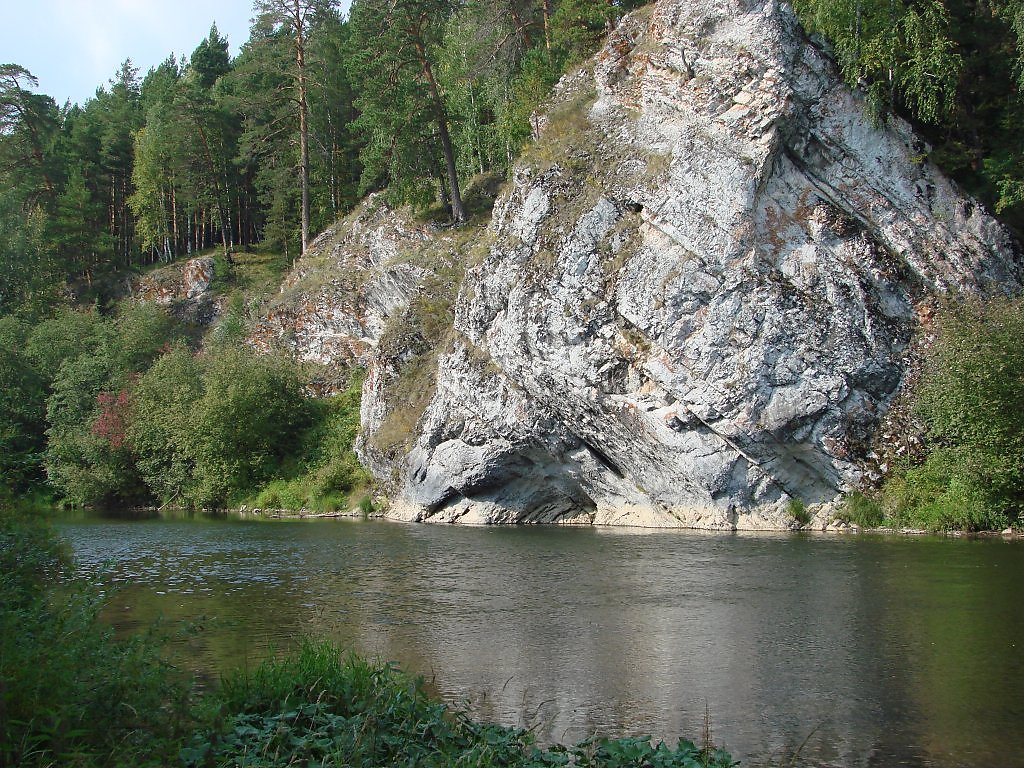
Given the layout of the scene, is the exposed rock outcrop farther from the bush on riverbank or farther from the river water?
the bush on riverbank

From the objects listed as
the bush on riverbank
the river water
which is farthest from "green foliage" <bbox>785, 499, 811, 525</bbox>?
the bush on riverbank

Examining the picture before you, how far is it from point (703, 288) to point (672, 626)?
56.0 feet

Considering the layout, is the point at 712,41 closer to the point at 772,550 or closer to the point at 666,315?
the point at 666,315

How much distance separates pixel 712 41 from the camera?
31.8 m

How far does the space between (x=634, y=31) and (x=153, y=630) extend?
34680 mm

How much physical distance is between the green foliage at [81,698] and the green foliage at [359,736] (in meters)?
0.40

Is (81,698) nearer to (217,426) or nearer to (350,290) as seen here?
(217,426)

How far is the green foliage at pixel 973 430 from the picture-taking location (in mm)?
24203

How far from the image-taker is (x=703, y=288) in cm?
2934

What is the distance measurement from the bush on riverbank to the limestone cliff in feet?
71.6

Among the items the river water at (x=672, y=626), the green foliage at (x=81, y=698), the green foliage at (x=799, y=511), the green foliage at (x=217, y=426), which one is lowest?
the river water at (x=672, y=626)

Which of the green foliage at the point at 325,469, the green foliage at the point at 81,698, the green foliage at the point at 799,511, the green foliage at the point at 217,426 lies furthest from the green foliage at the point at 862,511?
the green foliage at the point at 217,426

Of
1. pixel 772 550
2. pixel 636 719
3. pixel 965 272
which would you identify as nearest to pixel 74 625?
pixel 636 719

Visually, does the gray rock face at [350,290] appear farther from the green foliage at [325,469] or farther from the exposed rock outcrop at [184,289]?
the exposed rock outcrop at [184,289]
